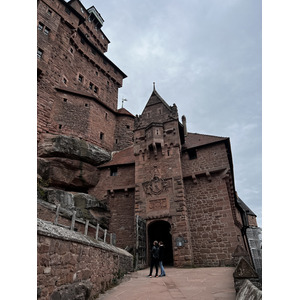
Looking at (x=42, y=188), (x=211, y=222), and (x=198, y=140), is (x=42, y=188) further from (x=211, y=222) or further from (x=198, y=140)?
(x=198, y=140)

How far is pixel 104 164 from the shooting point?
64.0 ft

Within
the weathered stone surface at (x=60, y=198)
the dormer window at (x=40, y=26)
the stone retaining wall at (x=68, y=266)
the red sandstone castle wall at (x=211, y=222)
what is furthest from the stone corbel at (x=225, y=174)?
the dormer window at (x=40, y=26)

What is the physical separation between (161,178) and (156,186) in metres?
0.69

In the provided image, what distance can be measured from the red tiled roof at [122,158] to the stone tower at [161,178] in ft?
6.56

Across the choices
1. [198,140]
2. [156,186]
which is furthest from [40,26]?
[156,186]

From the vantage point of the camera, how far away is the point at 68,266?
4.58 m

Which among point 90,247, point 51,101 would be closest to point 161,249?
point 90,247

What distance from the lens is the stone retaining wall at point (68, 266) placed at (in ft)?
12.4

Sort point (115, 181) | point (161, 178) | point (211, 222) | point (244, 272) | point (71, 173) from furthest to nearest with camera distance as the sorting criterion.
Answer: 1. point (115, 181)
2. point (71, 173)
3. point (161, 178)
4. point (211, 222)
5. point (244, 272)

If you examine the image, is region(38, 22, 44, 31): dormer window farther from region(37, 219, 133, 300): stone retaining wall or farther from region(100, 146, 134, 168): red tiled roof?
region(37, 219, 133, 300): stone retaining wall

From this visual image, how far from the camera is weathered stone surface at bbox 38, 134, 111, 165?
17594mm

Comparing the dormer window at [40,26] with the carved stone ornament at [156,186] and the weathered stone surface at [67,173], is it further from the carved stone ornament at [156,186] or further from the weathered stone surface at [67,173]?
the carved stone ornament at [156,186]

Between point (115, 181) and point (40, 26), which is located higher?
point (40, 26)

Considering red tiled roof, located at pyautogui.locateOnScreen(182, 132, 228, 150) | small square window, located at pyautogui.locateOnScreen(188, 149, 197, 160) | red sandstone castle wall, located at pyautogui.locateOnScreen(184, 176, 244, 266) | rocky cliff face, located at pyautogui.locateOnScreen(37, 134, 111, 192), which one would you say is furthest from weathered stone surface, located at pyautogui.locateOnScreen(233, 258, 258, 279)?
rocky cliff face, located at pyautogui.locateOnScreen(37, 134, 111, 192)
